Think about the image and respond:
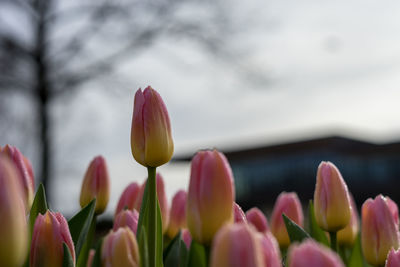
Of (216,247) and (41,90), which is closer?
(216,247)

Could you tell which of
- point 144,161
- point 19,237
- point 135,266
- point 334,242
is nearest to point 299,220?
point 334,242

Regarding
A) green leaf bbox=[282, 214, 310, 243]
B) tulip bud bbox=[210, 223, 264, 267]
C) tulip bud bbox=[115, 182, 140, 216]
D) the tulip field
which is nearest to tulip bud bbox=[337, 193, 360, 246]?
the tulip field

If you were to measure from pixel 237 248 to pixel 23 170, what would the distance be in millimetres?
576

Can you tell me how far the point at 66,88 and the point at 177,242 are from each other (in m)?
11.3

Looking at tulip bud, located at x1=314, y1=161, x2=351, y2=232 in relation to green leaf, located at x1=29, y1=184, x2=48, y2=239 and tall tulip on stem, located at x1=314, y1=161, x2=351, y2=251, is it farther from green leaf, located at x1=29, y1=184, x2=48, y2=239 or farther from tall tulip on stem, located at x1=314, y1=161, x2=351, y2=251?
green leaf, located at x1=29, y1=184, x2=48, y2=239

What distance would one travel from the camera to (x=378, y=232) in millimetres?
970

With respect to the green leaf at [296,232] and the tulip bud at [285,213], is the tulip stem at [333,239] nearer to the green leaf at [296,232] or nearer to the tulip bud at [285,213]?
the green leaf at [296,232]

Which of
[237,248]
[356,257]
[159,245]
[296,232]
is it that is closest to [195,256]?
[159,245]

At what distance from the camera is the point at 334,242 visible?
1.04 metres

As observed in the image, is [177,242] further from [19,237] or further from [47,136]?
[47,136]

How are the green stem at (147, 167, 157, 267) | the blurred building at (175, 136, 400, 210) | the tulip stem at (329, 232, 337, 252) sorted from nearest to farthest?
1. the green stem at (147, 167, 157, 267)
2. the tulip stem at (329, 232, 337, 252)
3. the blurred building at (175, 136, 400, 210)

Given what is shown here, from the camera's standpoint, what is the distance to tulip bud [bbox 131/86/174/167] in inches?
33.5

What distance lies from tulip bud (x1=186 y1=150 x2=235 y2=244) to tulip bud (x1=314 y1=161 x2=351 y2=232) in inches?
14.5

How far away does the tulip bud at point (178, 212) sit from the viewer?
3.91ft
